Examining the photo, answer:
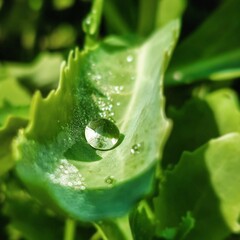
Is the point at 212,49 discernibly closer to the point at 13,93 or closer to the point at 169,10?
the point at 169,10

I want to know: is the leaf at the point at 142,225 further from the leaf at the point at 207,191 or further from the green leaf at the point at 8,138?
the green leaf at the point at 8,138

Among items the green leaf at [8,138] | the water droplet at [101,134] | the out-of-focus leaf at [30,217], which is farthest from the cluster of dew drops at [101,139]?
the out-of-focus leaf at [30,217]

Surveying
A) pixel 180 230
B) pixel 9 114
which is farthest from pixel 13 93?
pixel 180 230

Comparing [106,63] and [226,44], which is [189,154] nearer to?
[106,63]

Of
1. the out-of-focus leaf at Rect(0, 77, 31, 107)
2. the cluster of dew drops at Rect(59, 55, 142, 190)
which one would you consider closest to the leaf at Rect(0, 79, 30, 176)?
the out-of-focus leaf at Rect(0, 77, 31, 107)

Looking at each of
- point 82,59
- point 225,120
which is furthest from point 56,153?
point 225,120
